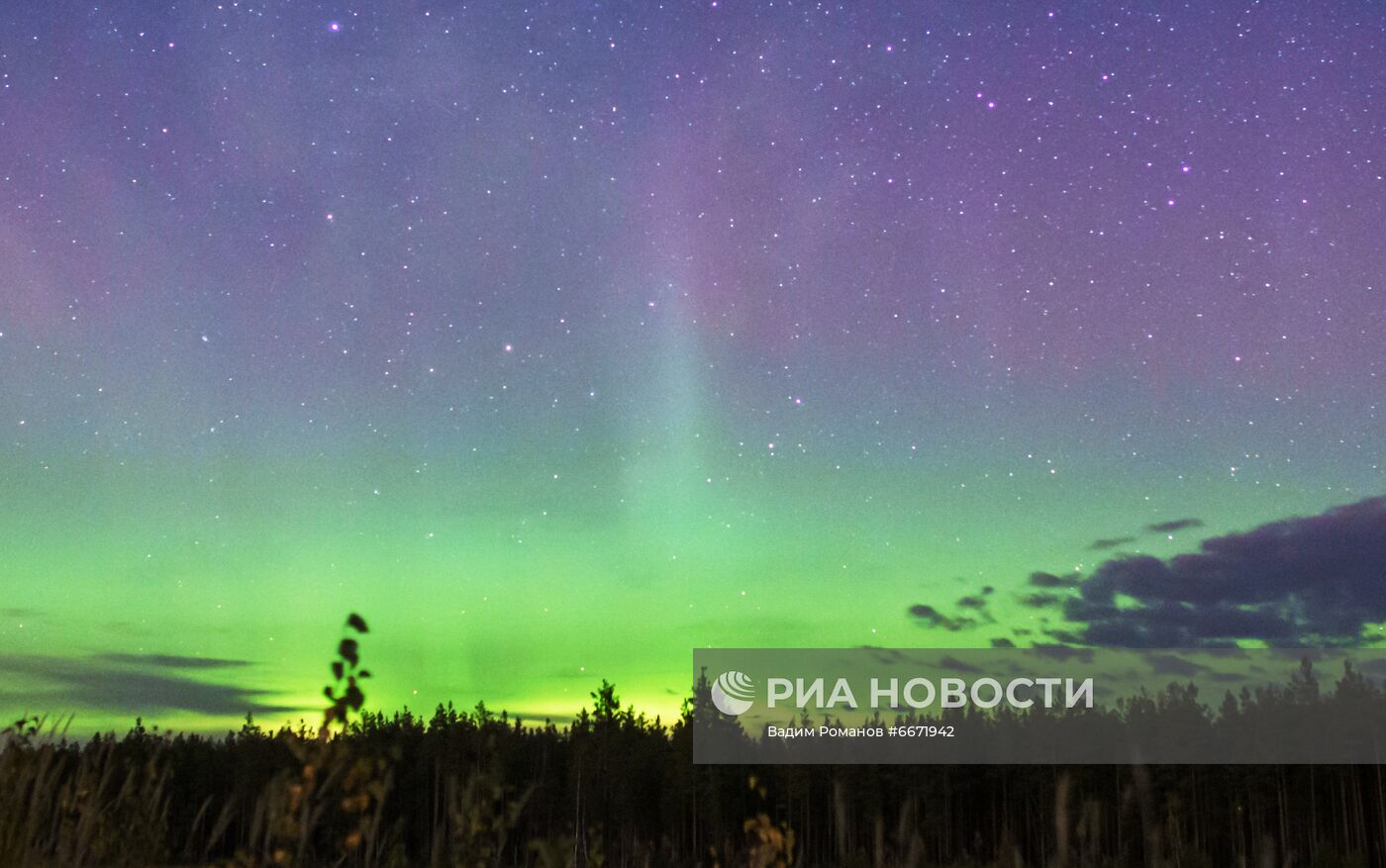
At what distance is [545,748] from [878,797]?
98.8ft

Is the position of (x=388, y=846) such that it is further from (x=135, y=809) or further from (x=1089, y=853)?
(x=1089, y=853)

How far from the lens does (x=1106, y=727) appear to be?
78562 mm

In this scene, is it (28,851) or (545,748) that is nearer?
(28,851)

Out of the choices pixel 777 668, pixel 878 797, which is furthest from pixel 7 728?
pixel 878 797

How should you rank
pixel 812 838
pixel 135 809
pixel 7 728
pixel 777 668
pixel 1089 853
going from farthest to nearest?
pixel 812 838 → pixel 777 668 → pixel 135 809 → pixel 7 728 → pixel 1089 853

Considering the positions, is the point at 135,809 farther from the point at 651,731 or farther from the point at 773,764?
the point at 651,731

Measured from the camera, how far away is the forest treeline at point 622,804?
5.20 metres

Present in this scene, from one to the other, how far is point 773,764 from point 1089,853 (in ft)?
254

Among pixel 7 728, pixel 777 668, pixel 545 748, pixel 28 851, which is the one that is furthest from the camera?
pixel 545 748

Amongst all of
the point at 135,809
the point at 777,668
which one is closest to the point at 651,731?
Answer: the point at 777,668

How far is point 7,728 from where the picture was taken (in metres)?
7.15

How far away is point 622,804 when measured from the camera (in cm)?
8162

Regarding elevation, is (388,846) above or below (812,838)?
above

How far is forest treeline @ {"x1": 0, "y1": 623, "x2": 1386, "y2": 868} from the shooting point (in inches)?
205
